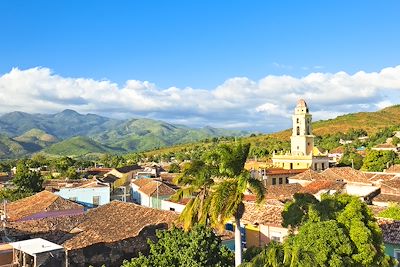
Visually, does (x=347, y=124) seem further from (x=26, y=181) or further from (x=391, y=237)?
(x=391, y=237)

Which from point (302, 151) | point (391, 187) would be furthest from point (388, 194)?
point (302, 151)

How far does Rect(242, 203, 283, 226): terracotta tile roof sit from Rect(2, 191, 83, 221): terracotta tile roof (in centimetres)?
1193

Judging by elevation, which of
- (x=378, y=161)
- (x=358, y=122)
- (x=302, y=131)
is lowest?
(x=378, y=161)

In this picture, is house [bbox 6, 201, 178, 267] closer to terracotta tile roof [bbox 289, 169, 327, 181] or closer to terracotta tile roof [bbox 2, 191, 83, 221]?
Result: terracotta tile roof [bbox 2, 191, 83, 221]

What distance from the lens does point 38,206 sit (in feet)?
96.1

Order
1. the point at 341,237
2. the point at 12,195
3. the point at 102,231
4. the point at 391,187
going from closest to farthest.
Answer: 1. the point at 341,237
2. the point at 102,231
3. the point at 391,187
4. the point at 12,195

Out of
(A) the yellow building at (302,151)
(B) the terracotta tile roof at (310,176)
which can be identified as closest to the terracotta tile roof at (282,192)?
(B) the terracotta tile roof at (310,176)

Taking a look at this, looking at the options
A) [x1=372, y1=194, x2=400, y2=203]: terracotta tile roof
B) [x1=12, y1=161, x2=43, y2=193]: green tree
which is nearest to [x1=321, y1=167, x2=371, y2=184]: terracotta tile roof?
[x1=372, y1=194, x2=400, y2=203]: terracotta tile roof

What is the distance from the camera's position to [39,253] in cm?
1711

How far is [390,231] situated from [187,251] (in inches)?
442

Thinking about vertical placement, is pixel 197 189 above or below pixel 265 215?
above

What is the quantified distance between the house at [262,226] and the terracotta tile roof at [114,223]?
13.7 feet

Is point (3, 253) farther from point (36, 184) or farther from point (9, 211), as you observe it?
point (36, 184)

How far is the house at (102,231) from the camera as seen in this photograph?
19.5 m
